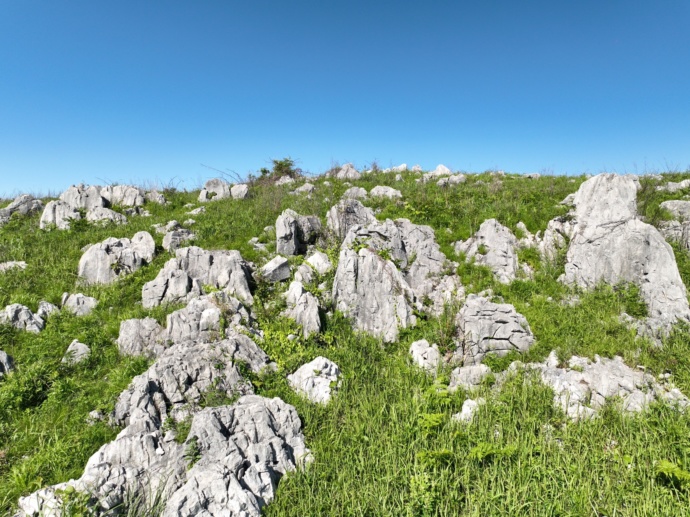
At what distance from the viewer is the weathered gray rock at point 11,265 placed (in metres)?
14.5

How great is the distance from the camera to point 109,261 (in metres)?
14.4

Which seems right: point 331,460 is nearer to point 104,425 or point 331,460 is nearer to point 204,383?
point 204,383

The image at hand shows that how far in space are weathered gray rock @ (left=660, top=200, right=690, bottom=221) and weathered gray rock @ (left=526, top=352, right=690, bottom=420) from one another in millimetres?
10093

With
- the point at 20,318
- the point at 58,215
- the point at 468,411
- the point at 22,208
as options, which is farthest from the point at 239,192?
the point at 468,411

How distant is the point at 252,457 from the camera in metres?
6.70

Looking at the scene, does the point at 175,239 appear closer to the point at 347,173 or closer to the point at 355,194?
the point at 355,194

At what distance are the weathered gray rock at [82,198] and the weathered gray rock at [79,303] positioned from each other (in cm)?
1141

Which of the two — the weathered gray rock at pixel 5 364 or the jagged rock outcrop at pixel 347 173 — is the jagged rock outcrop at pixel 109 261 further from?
the jagged rock outcrop at pixel 347 173

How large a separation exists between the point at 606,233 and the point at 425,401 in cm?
984

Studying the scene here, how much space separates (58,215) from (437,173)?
26057 millimetres

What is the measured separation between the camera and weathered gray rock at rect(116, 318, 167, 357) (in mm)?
10273

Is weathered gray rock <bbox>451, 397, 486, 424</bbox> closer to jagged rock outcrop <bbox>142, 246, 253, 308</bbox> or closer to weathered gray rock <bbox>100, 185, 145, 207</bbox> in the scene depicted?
jagged rock outcrop <bbox>142, 246, 253, 308</bbox>

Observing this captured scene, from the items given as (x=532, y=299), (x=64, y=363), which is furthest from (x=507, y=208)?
(x=64, y=363)

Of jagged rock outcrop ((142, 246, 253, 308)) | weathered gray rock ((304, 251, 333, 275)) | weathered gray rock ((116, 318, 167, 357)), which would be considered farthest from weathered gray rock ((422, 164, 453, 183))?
weathered gray rock ((116, 318, 167, 357))
